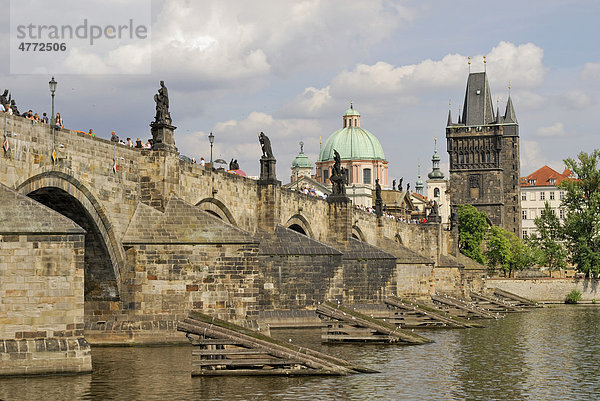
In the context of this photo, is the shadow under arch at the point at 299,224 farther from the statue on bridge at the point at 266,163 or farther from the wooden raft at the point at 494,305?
the wooden raft at the point at 494,305

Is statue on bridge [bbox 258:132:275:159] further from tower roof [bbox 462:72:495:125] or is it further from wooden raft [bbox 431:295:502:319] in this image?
tower roof [bbox 462:72:495:125]

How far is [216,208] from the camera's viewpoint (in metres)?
40.3

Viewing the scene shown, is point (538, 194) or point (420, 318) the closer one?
point (420, 318)

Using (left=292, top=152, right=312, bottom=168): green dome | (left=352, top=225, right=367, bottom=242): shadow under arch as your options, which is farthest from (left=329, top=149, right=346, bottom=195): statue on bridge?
(left=292, top=152, right=312, bottom=168): green dome

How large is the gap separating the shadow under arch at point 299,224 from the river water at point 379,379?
14.4 metres

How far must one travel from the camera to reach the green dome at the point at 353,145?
140875mm

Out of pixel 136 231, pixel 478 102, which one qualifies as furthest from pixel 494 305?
pixel 478 102

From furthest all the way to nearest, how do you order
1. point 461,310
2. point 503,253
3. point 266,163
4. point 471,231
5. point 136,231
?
point 471,231, point 503,253, point 461,310, point 266,163, point 136,231

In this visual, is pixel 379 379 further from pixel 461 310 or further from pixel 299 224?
pixel 461 310

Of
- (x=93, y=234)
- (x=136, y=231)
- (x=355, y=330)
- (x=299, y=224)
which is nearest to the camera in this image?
(x=93, y=234)

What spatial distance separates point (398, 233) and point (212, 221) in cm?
5016

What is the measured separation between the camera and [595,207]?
87.8 m

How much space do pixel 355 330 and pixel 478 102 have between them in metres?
116

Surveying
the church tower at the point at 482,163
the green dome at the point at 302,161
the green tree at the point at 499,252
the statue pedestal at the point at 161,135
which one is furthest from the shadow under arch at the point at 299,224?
the green dome at the point at 302,161
